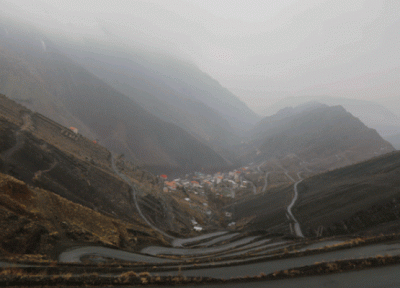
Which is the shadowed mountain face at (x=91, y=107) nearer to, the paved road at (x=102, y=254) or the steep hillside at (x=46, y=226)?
the steep hillside at (x=46, y=226)

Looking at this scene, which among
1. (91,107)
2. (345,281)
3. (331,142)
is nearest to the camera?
(345,281)

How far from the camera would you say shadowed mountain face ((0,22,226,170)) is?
111188 mm

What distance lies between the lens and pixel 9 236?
514 inches

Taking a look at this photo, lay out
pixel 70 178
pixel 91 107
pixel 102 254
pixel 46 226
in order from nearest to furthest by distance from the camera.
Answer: pixel 46 226
pixel 102 254
pixel 70 178
pixel 91 107

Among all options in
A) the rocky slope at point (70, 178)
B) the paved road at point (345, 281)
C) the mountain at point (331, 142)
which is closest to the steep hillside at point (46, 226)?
the rocky slope at point (70, 178)

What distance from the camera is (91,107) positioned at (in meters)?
144

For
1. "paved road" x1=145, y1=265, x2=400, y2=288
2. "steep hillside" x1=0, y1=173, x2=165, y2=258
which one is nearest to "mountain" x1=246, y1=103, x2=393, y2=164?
"paved road" x1=145, y1=265, x2=400, y2=288

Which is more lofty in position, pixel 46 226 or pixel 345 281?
pixel 46 226

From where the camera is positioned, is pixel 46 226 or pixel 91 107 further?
pixel 91 107

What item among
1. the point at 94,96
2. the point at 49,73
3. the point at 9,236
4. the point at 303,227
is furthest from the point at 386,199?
the point at 49,73

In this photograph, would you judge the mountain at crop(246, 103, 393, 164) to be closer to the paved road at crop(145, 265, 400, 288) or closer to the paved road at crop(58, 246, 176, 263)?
the paved road at crop(145, 265, 400, 288)

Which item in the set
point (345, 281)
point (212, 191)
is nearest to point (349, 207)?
point (345, 281)

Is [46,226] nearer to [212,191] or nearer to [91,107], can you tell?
[212,191]

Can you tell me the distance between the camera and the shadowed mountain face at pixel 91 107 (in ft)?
365
